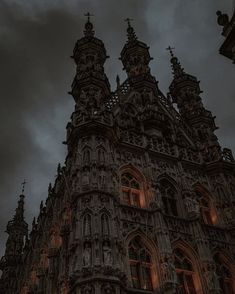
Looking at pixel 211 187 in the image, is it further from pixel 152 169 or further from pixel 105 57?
pixel 105 57

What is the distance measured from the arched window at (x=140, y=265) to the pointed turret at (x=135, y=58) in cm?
1657

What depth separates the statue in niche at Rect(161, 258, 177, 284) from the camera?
61.4 feet

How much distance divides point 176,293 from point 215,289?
7.96 feet

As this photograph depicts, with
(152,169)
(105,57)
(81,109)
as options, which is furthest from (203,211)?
(105,57)

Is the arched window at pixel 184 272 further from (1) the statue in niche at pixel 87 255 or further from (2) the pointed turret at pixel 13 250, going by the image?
(2) the pointed turret at pixel 13 250

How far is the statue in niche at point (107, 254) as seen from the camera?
1763cm

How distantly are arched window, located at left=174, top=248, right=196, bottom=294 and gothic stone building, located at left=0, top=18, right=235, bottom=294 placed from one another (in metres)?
0.05

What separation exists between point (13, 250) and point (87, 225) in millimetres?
30590

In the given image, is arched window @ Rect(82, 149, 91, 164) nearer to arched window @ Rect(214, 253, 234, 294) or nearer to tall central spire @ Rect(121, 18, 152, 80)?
arched window @ Rect(214, 253, 234, 294)

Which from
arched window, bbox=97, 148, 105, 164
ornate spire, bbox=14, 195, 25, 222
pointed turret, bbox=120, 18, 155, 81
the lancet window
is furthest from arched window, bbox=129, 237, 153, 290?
ornate spire, bbox=14, 195, 25, 222

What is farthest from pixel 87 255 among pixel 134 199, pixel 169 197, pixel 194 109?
pixel 194 109

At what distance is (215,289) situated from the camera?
1944cm

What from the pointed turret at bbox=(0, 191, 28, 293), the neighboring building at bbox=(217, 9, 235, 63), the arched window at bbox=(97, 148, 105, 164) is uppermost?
the pointed turret at bbox=(0, 191, 28, 293)

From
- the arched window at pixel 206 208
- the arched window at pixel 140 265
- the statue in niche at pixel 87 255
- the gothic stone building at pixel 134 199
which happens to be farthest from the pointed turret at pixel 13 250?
the statue in niche at pixel 87 255
